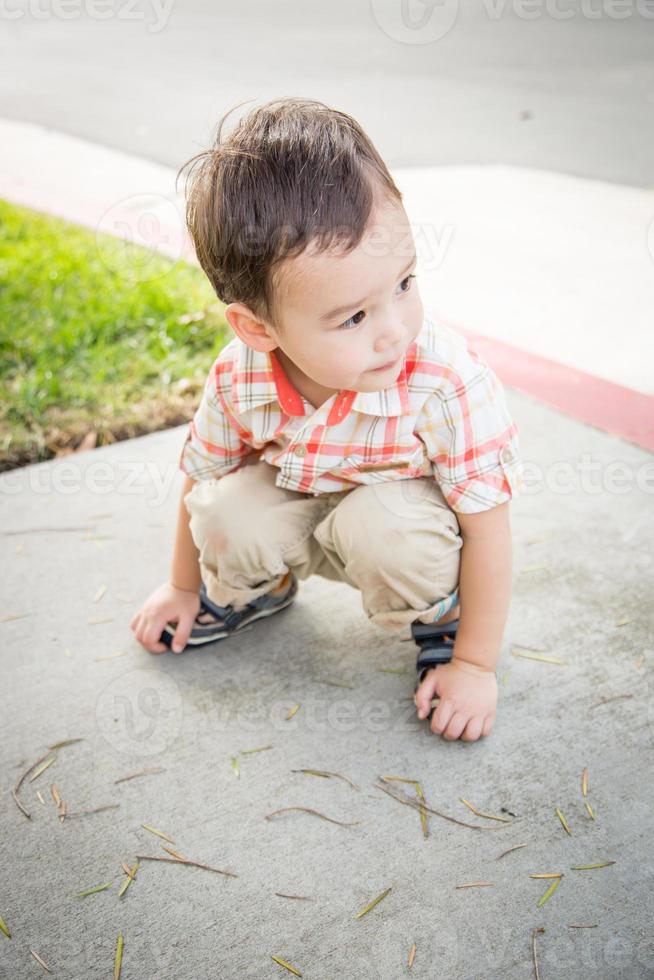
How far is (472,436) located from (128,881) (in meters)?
0.92

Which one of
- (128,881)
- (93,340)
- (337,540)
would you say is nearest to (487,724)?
(337,540)

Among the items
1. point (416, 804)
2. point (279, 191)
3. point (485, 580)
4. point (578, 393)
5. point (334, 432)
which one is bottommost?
point (416, 804)

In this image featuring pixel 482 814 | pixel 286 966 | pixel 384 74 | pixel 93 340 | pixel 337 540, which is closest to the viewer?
pixel 286 966

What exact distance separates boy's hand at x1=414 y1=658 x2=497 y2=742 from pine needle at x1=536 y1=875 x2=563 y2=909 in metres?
0.30

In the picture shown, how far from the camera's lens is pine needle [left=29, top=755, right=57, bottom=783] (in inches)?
Answer: 64.8

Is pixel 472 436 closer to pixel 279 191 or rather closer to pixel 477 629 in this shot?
pixel 477 629

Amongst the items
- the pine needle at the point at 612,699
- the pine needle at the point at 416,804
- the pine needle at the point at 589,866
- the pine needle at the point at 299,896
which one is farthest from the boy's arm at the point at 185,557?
the pine needle at the point at 589,866

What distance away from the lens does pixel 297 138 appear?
1442 millimetres

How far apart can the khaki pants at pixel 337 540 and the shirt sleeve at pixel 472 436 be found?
0.10 metres

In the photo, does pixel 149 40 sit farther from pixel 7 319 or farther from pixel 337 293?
pixel 337 293

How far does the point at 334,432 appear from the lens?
5.53ft

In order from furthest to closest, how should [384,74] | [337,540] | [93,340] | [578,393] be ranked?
[384,74] → [93,340] → [578,393] → [337,540]

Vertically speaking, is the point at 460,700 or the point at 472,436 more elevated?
the point at 472,436

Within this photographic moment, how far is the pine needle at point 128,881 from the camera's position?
4.74 ft
